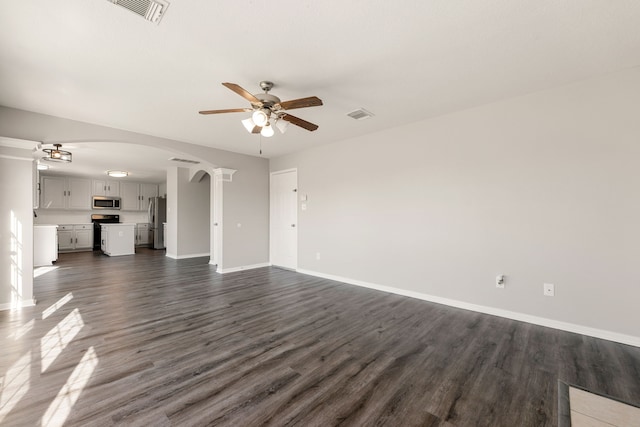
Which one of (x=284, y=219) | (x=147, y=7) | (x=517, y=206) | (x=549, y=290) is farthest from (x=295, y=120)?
(x=284, y=219)

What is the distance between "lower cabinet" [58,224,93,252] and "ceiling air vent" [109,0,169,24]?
9907mm

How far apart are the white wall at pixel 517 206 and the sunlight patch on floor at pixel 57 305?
4.16 metres

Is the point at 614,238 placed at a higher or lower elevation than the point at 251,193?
lower

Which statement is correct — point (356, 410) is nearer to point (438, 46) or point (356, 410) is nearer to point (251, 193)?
point (438, 46)

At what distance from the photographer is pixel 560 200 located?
9.64 feet

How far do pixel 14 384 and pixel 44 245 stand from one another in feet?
20.3

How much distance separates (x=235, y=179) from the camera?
230 inches

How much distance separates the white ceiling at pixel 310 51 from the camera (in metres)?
1.89

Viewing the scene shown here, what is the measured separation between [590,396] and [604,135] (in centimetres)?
243

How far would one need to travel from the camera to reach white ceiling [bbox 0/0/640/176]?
1895 mm

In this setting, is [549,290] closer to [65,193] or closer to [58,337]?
[58,337]

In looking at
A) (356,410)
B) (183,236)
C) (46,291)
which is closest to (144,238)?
(183,236)

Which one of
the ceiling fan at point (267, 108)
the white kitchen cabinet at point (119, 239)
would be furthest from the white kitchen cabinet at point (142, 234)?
the ceiling fan at point (267, 108)

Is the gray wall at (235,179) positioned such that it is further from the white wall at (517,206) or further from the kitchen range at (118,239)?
the kitchen range at (118,239)
